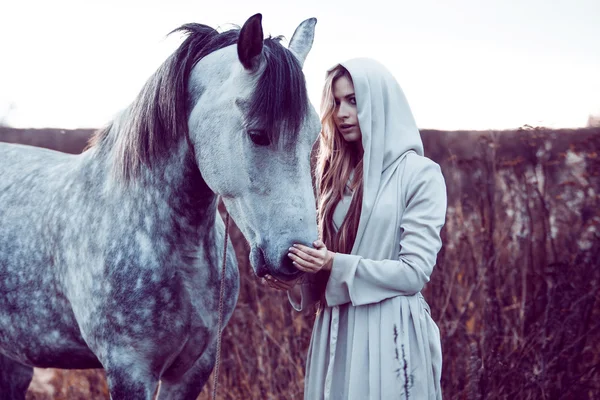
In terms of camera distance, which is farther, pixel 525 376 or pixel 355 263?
pixel 525 376

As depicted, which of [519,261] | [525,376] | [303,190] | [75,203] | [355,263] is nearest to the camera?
[303,190]

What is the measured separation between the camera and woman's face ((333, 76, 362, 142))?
236 cm

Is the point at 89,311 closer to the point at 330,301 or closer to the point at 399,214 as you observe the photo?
the point at 330,301

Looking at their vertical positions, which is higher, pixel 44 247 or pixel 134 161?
pixel 134 161

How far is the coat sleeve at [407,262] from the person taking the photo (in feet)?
7.18

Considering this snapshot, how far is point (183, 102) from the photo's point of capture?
2127mm

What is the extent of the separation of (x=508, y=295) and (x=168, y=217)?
281 centimetres

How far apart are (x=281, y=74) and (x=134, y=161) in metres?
0.66

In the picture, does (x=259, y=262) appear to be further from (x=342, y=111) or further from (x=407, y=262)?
(x=342, y=111)

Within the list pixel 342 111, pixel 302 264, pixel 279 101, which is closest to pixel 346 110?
pixel 342 111

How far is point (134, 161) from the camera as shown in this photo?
2.21 meters

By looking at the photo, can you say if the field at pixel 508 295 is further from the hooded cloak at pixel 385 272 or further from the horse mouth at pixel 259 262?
the horse mouth at pixel 259 262

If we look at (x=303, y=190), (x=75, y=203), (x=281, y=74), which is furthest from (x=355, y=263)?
(x=75, y=203)

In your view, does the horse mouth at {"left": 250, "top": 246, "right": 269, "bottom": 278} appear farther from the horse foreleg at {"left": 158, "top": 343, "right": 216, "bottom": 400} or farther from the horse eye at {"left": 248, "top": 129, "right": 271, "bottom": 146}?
the horse foreleg at {"left": 158, "top": 343, "right": 216, "bottom": 400}
